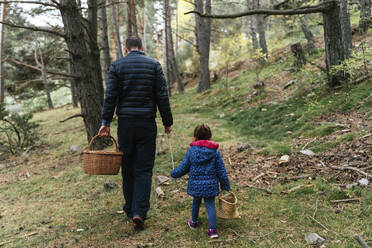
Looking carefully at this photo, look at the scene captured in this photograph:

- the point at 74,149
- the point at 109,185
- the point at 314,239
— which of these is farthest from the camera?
the point at 74,149

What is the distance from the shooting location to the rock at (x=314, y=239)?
276 centimetres

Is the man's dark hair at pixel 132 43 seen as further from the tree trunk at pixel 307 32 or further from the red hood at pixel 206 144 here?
the tree trunk at pixel 307 32

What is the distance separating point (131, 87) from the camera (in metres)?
3.50

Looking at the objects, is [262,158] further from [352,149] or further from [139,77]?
[139,77]

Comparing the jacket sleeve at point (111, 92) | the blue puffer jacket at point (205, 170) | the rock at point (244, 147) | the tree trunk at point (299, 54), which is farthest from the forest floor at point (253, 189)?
the tree trunk at point (299, 54)

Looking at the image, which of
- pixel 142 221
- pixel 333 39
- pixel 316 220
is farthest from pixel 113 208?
pixel 333 39

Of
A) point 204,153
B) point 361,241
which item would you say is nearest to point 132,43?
point 204,153

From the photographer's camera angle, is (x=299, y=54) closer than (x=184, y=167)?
No

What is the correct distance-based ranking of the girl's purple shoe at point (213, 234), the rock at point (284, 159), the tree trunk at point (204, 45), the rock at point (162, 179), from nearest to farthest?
the girl's purple shoe at point (213, 234) < the rock at point (284, 159) < the rock at point (162, 179) < the tree trunk at point (204, 45)

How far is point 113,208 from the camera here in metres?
4.31

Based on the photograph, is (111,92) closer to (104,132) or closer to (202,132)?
(104,132)

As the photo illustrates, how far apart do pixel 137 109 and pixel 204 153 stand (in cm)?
102

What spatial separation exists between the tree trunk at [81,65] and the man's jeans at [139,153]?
13.0ft

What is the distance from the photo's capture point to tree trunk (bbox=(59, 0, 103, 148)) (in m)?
6.77
